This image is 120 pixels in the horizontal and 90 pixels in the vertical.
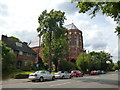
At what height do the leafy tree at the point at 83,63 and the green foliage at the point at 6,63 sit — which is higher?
the green foliage at the point at 6,63

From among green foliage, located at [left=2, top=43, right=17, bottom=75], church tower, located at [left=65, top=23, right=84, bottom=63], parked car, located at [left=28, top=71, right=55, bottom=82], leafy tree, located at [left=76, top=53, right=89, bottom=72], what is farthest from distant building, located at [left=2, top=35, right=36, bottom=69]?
green foliage, located at [left=2, top=43, right=17, bottom=75]

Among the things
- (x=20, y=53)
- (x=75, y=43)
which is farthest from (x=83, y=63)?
(x=20, y=53)

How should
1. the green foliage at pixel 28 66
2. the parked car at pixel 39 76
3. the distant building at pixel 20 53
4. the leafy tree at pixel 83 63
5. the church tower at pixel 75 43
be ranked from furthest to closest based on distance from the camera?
the church tower at pixel 75 43
the leafy tree at pixel 83 63
the distant building at pixel 20 53
the green foliage at pixel 28 66
the parked car at pixel 39 76

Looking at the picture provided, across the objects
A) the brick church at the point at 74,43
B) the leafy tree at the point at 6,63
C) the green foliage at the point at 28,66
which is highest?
the brick church at the point at 74,43

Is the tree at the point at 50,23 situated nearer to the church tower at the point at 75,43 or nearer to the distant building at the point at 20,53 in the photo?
the distant building at the point at 20,53

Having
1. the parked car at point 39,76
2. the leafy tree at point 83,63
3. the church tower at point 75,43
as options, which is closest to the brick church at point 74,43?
the church tower at point 75,43

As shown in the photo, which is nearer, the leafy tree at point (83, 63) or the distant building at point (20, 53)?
the distant building at point (20, 53)

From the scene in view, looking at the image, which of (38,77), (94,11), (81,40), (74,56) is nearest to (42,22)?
(38,77)

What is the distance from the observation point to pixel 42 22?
36.7m

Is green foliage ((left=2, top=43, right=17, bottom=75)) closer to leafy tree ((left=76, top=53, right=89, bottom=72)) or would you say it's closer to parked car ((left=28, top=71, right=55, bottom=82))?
parked car ((left=28, top=71, right=55, bottom=82))

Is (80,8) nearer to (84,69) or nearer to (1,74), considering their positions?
(1,74)

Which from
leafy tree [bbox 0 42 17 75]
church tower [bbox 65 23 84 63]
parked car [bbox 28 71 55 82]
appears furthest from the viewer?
church tower [bbox 65 23 84 63]

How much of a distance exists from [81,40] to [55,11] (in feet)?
134

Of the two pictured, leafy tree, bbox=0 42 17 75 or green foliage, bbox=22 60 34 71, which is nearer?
leafy tree, bbox=0 42 17 75
